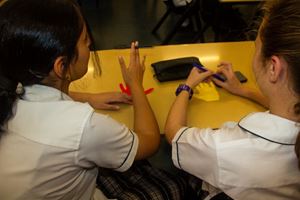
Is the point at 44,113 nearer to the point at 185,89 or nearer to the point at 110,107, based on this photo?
the point at 110,107

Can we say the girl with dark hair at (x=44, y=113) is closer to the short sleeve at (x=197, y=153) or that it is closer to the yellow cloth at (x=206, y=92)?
the short sleeve at (x=197, y=153)

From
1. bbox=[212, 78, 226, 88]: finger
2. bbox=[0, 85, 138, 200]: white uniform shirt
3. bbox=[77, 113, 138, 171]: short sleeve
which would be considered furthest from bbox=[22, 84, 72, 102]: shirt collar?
bbox=[212, 78, 226, 88]: finger

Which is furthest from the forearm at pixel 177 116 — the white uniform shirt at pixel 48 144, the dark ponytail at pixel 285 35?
the dark ponytail at pixel 285 35

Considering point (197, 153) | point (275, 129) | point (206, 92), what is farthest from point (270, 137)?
point (206, 92)

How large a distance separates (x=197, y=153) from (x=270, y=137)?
0.20 m

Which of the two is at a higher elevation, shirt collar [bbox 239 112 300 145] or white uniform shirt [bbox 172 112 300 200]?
shirt collar [bbox 239 112 300 145]

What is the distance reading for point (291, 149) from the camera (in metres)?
0.83

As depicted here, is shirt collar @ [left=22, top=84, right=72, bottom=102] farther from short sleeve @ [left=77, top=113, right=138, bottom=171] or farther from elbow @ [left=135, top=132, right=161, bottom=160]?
elbow @ [left=135, top=132, right=161, bottom=160]

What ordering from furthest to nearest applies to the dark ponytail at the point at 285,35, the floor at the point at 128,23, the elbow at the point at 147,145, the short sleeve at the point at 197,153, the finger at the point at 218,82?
the floor at the point at 128,23 → the finger at the point at 218,82 → the elbow at the point at 147,145 → the short sleeve at the point at 197,153 → the dark ponytail at the point at 285,35

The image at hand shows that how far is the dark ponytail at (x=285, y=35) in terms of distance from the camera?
2.54ft

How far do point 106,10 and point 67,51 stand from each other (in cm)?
292

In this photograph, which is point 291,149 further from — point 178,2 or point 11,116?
point 178,2

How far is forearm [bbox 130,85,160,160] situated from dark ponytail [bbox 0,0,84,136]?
1.06ft

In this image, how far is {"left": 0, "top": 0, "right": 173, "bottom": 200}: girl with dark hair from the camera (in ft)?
2.63
